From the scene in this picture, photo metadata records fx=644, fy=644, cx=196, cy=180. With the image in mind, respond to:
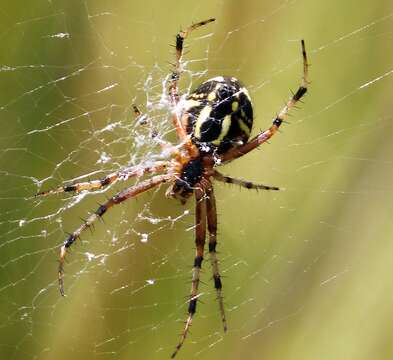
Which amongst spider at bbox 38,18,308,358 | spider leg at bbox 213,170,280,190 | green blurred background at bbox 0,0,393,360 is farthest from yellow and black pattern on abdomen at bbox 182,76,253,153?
green blurred background at bbox 0,0,393,360

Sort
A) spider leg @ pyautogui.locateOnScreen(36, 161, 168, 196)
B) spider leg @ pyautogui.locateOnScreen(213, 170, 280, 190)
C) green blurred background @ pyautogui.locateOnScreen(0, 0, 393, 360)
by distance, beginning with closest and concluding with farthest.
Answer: green blurred background @ pyautogui.locateOnScreen(0, 0, 393, 360) → spider leg @ pyautogui.locateOnScreen(213, 170, 280, 190) → spider leg @ pyautogui.locateOnScreen(36, 161, 168, 196)

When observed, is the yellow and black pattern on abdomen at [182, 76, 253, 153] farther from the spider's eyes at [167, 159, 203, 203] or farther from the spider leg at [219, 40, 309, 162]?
the spider's eyes at [167, 159, 203, 203]

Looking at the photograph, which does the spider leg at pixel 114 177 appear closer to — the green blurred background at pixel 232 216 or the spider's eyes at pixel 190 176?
the spider's eyes at pixel 190 176

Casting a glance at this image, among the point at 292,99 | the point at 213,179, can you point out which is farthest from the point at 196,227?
the point at 292,99

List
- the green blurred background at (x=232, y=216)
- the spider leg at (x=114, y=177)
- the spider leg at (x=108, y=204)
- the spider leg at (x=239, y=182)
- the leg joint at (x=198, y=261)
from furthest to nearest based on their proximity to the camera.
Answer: the leg joint at (x=198, y=261)
the spider leg at (x=114, y=177)
the spider leg at (x=239, y=182)
the spider leg at (x=108, y=204)
the green blurred background at (x=232, y=216)

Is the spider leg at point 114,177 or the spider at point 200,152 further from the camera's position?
the spider leg at point 114,177

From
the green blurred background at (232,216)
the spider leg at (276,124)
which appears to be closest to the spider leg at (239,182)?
the spider leg at (276,124)

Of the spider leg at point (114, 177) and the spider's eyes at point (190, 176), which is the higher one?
the spider leg at point (114, 177)

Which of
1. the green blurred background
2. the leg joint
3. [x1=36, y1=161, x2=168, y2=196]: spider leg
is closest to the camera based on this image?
the green blurred background

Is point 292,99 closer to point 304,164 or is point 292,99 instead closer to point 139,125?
point 304,164

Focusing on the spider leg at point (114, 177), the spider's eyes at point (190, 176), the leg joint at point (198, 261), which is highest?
the spider leg at point (114, 177)
